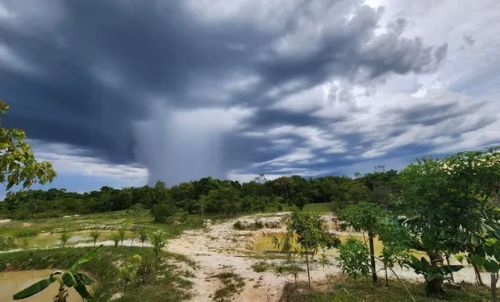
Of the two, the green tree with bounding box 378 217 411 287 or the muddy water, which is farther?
the muddy water

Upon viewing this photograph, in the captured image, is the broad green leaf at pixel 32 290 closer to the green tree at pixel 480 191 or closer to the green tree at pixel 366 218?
the green tree at pixel 480 191

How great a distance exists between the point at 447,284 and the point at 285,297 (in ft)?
27.2

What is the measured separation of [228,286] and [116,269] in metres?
9.38

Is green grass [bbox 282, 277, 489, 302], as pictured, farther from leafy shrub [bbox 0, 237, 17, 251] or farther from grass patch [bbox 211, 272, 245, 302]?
leafy shrub [bbox 0, 237, 17, 251]

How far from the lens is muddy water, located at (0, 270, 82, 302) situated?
739 inches

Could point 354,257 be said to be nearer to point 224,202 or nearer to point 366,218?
point 366,218

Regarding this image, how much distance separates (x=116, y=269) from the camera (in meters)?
21.2

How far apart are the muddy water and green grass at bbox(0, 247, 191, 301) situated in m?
1.04

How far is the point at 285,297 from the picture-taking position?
14.7 metres

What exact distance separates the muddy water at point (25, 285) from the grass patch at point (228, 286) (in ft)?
29.7

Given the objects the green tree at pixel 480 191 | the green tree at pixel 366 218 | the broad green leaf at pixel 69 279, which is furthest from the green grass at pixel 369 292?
the broad green leaf at pixel 69 279

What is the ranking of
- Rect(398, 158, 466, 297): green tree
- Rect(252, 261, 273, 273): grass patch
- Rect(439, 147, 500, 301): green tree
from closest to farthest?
Rect(439, 147, 500, 301): green tree < Rect(398, 158, 466, 297): green tree < Rect(252, 261, 273, 273): grass patch

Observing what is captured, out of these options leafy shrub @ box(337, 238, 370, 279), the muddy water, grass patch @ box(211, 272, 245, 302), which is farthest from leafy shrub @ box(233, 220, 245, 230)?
leafy shrub @ box(337, 238, 370, 279)

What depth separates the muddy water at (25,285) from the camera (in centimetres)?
1877
